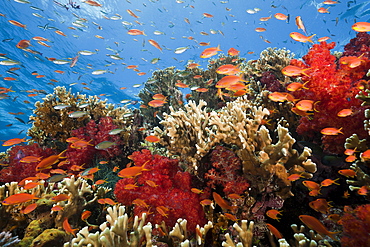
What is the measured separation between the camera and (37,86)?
27.6 metres

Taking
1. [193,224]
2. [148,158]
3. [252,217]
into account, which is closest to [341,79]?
[252,217]

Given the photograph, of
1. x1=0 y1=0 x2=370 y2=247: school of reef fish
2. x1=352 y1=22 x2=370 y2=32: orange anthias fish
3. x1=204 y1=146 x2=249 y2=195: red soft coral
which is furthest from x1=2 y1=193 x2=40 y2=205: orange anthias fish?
x1=352 y1=22 x2=370 y2=32: orange anthias fish

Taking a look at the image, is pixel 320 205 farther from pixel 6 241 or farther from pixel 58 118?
pixel 58 118

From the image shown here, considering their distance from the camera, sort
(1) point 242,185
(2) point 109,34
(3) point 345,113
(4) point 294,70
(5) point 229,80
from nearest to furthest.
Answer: (3) point 345,113 < (1) point 242,185 < (4) point 294,70 < (5) point 229,80 < (2) point 109,34

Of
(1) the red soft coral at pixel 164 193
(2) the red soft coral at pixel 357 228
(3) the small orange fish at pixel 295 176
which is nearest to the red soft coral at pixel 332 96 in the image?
(3) the small orange fish at pixel 295 176

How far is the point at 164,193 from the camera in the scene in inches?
122

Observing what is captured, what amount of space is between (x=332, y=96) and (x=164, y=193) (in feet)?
11.1

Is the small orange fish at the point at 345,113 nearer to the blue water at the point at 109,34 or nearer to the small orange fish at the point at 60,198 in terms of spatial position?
the small orange fish at the point at 60,198

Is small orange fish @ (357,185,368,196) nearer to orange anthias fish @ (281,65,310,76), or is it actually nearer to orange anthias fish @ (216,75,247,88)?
orange anthias fish @ (281,65,310,76)

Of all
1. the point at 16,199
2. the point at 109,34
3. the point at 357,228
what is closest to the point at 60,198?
the point at 16,199

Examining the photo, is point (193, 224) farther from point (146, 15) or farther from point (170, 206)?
point (146, 15)

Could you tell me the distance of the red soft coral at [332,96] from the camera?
3027mm

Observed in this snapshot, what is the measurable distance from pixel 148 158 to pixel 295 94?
3.28 metres

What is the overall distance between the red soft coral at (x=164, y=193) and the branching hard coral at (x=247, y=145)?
0.43 metres
